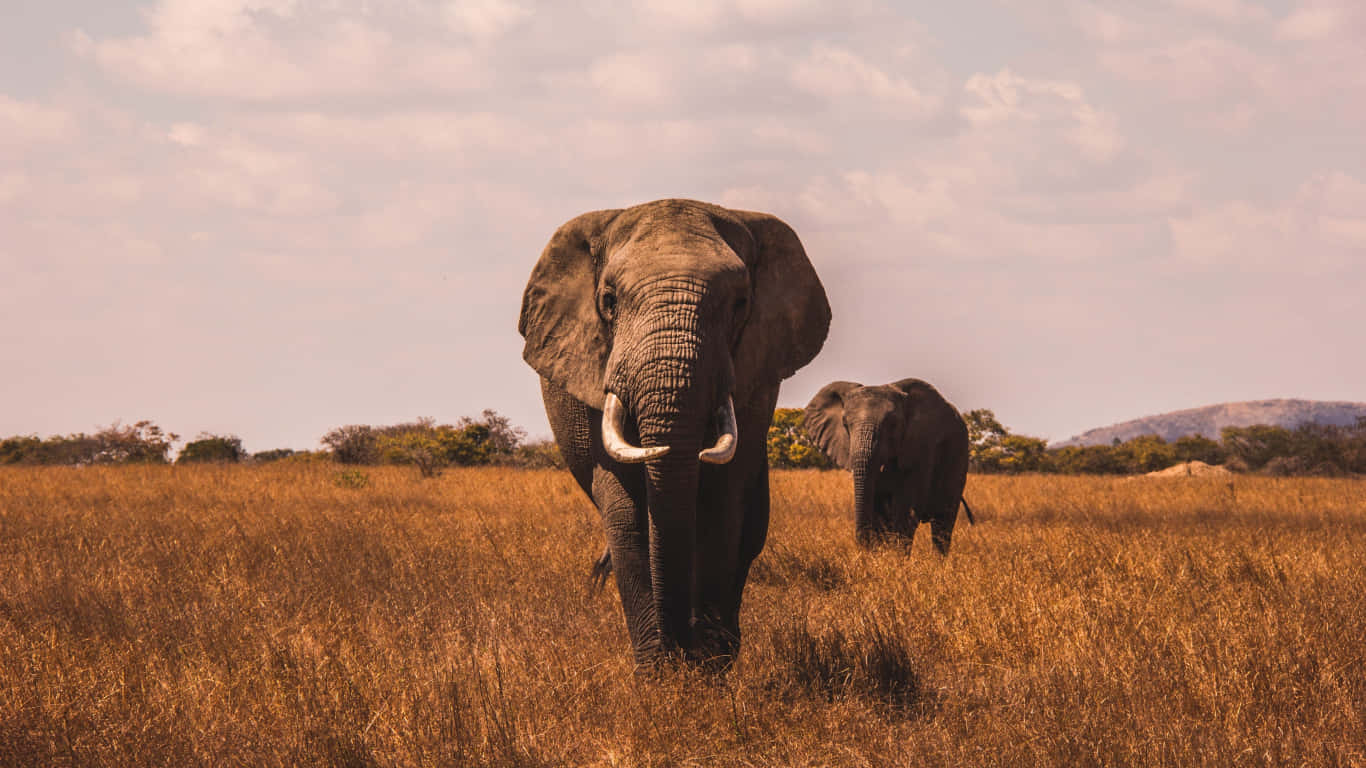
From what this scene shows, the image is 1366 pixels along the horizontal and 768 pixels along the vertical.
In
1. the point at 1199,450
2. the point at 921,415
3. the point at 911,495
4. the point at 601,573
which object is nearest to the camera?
the point at 601,573

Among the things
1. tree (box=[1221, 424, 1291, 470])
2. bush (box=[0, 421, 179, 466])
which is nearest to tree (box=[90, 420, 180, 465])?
bush (box=[0, 421, 179, 466])

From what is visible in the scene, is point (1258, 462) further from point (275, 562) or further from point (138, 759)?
point (138, 759)

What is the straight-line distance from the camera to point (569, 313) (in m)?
5.38

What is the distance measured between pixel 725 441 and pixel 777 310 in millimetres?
1143

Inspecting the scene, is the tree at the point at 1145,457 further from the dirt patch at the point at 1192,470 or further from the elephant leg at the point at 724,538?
the elephant leg at the point at 724,538

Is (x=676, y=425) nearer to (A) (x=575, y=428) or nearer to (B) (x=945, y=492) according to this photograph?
(A) (x=575, y=428)

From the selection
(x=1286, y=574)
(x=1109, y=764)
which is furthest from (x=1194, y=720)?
(x=1286, y=574)

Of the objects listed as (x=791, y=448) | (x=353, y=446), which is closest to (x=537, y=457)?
(x=353, y=446)

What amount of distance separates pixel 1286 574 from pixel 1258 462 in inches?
1360

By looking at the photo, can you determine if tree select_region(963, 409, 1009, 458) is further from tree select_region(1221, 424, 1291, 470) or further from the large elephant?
the large elephant

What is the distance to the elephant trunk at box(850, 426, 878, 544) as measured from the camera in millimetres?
11148

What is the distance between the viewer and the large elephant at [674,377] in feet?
15.0

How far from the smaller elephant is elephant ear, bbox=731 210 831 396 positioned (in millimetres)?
5683

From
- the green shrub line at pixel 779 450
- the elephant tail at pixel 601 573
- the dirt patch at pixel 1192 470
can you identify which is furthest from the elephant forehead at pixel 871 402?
the dirt patch at pixel 1192 470
